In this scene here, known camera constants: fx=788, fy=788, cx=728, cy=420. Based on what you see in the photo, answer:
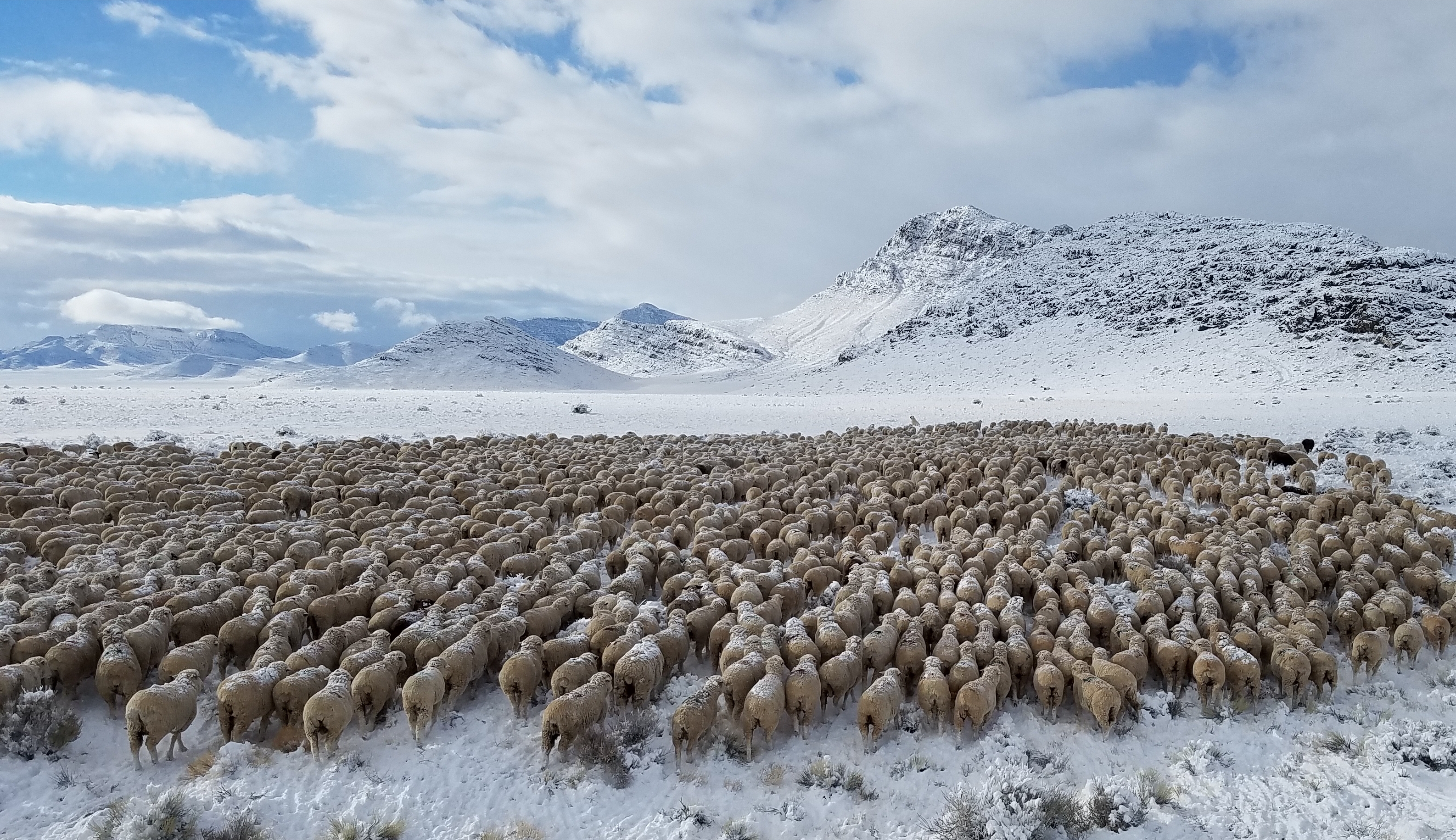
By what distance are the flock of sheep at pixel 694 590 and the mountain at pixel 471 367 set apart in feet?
223

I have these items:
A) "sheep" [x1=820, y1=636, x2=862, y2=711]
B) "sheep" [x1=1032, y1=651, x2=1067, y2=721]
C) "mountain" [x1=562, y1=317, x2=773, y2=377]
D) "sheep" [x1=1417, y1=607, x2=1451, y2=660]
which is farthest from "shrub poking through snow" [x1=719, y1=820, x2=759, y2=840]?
"mountain" [x1=562, y1=317, x2=773, y2=377]

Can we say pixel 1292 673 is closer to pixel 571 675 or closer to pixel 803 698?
pixel 803 698

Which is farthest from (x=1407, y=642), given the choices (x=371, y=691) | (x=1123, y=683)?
(x=371, y=691)

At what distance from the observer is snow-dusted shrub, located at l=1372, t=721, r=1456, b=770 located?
695 centimetres

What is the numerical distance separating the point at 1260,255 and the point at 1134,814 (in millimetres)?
93429

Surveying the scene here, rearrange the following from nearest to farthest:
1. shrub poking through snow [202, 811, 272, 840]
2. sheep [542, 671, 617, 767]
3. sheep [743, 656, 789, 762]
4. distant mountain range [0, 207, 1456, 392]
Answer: shrub poking through snow [202, 811, 272, 840] < sheep [542, 671, 617, 767] < sheep [743, 656, 789, 762] < distant mountain range [0, 207, 1456, 392]

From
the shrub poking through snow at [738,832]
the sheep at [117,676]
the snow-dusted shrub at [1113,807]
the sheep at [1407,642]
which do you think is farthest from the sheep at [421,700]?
the sheep at [1407,642]

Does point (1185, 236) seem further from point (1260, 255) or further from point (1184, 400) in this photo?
point (1184, 400)

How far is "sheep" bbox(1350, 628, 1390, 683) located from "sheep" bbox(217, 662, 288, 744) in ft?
35.5

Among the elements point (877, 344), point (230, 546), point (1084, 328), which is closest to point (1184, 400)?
point (230, 546)

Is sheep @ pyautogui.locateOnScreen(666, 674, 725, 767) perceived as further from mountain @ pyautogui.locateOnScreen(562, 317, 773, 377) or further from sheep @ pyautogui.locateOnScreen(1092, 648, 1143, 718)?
mountain @ pyautogui.locateOnScreen(562, 317, 773, 377)

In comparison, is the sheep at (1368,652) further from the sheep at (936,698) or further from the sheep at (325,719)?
the sheep at (325,719)

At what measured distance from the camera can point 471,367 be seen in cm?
8912

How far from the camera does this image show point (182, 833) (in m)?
5.81
